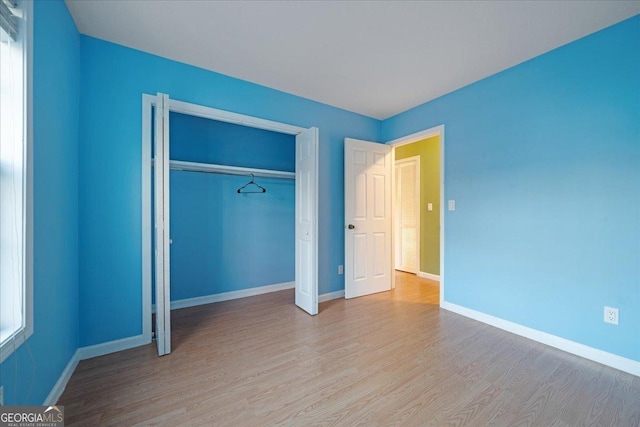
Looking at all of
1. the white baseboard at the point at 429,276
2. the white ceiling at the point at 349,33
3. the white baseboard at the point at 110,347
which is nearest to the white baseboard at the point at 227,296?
the white baseboard at the point at 110,347

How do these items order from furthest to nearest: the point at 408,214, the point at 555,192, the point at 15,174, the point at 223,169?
the point at 408,214
the point at 223,169
the point at 555,192
the point at 15,174

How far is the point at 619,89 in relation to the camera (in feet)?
6.20

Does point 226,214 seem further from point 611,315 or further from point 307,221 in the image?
point 611,315

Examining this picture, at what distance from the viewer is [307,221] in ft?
9.50

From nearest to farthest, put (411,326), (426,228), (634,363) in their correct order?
(634,363) < (411,326) < (426,228)

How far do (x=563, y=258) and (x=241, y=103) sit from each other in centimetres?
340

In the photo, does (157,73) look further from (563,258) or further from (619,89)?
(563,258)

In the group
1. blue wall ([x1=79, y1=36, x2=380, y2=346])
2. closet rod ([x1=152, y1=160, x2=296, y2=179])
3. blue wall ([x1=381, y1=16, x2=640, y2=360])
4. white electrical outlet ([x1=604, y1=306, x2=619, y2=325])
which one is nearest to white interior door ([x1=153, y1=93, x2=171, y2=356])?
blue wall ([x1=79, y1=36, x2=380, y2=346])

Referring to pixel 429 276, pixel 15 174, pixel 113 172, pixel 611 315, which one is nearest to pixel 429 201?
pixel 429 276

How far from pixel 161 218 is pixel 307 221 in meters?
1.44

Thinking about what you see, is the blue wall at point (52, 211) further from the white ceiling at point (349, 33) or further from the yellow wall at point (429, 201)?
the yellow wall at point (429, 201)

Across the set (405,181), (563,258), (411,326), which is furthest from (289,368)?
(405,181)

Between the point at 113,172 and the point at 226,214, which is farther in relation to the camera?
the point at 226,214

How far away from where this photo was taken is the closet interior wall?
310 cm
